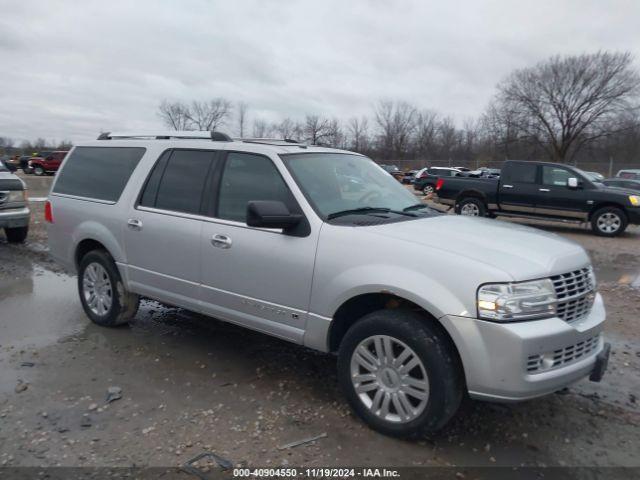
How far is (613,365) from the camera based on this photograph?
179 inches

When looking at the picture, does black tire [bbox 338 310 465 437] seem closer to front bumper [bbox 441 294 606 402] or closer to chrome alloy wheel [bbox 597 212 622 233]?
front bumper [bbox 441 294 606 402]

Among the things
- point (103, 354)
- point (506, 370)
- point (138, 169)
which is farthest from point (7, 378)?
point (506, 370)

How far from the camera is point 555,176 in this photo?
44.4ft

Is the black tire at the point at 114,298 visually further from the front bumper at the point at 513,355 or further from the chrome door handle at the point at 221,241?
the front bumper at the point at 513,355

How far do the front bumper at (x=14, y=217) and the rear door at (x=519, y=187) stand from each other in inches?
442

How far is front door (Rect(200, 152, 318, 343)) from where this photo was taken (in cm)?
370

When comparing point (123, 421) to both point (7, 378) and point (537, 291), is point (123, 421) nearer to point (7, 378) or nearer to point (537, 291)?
point (7, 378)

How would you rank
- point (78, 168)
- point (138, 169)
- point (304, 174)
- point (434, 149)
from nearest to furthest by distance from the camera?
point (304, 174) < point (138, 169) < point (78, 168) < point (434, 149)

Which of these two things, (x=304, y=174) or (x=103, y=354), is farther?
(x=103, y=354)

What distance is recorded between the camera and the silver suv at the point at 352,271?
9.80 feet

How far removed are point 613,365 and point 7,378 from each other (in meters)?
5.08

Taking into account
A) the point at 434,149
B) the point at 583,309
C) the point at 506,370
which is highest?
the point at 434,149

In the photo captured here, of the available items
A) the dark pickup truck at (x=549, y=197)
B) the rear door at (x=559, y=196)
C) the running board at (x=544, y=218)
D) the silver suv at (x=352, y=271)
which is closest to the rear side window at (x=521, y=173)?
the dark pickup truck at (x=549, y=197)

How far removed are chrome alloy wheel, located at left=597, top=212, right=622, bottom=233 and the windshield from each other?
34.2 ft
